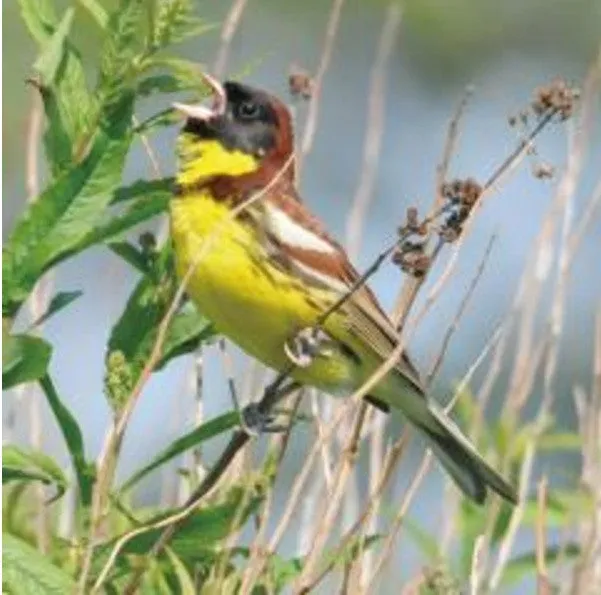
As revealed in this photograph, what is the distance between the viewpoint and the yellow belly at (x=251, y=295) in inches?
112

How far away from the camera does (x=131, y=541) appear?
2.60 metres

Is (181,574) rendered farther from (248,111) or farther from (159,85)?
(248,111)

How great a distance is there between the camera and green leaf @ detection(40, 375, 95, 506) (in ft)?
8.55

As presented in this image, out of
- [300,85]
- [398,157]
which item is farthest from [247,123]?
[398,157]

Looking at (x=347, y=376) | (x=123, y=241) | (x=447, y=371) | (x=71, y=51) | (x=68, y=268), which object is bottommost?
(x=447, y=371)

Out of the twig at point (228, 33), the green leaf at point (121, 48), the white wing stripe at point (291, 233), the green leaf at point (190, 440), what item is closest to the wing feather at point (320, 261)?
the white wing stripe at point (291, 233)

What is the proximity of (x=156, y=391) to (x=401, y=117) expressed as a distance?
3605mm

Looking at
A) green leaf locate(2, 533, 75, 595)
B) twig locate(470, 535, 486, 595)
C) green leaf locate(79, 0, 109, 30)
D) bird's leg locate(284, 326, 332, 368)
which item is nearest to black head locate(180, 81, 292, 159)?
bird's leg locate(284, 326, 332, 368)

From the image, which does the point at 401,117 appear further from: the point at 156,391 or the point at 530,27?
the point at 156,391

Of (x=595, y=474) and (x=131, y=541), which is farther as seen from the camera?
(x=595, y=474)

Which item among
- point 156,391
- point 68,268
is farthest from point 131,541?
point 68,268

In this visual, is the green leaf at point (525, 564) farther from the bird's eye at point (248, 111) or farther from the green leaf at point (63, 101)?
the green leaf at point (63, 101)

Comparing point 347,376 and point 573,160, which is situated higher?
point 573,160

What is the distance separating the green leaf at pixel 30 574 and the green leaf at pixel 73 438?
12 cm
